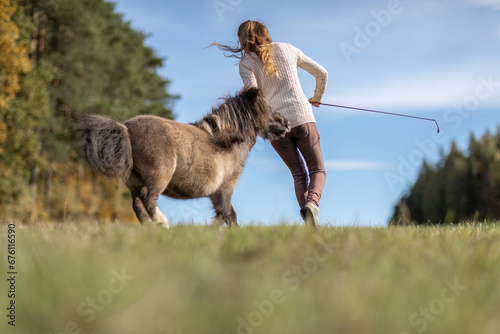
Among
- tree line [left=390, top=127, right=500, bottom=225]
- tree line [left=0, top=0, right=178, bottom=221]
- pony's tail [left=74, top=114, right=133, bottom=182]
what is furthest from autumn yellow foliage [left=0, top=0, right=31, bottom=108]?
tree line [left=390, top=127, right=500, bottom=225]

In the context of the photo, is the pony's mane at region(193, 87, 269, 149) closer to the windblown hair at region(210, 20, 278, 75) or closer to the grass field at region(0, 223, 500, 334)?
the windblown hair at region(210, 20, 278, 75)

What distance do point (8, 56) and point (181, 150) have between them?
680 inches

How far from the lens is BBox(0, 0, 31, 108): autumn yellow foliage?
784 inches

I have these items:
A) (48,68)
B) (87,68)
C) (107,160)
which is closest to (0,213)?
(48,68)

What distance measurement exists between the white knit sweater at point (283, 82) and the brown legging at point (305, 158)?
0.62 ft

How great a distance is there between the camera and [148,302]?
1921 mm

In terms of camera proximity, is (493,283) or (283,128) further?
(283,128)

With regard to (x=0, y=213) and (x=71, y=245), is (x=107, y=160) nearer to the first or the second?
(x=71, y=245)

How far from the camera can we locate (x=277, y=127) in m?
6.90

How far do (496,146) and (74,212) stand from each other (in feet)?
182

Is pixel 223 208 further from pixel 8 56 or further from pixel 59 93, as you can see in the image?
pixel 59 93
